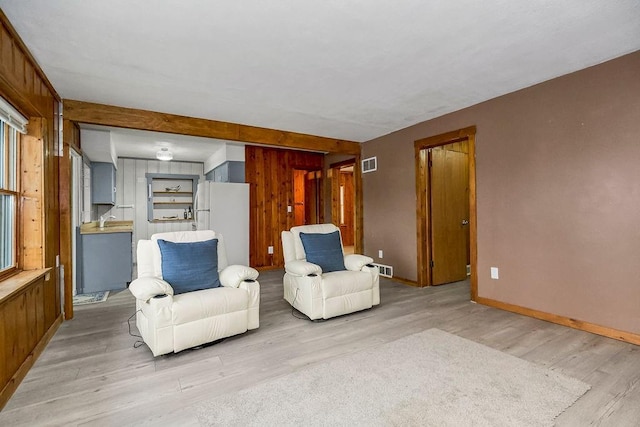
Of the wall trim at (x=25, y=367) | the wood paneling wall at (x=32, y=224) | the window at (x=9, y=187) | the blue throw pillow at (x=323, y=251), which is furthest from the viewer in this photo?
the blue throw pillow at (x=323, y=251)

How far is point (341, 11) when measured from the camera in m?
1.88

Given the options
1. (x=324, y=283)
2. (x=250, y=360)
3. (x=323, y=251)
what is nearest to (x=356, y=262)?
(x=323, y=251)

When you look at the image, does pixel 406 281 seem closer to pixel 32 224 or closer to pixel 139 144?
pixel 32 224

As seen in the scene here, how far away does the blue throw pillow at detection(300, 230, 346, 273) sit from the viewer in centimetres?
340

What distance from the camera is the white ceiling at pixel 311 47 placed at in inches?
73.5

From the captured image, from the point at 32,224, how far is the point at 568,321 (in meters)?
4.79

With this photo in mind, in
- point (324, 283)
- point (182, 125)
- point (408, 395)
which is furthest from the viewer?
point (182, 125)

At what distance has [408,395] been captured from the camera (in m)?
1.82

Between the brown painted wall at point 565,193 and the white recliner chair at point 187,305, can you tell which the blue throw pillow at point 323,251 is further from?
the brown painted wall at point 565,193

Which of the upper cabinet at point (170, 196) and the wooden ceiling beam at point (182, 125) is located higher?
the wooden ceiling beam at point (182, 125)

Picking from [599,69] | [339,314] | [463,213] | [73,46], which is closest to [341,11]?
[73,46]

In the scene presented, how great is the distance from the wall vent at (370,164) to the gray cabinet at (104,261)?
385cm

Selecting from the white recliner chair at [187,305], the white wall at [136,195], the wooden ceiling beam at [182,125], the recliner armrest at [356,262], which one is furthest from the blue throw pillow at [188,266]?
the white wall at [136,195]

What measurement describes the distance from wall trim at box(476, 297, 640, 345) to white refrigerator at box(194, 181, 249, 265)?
3.74m
